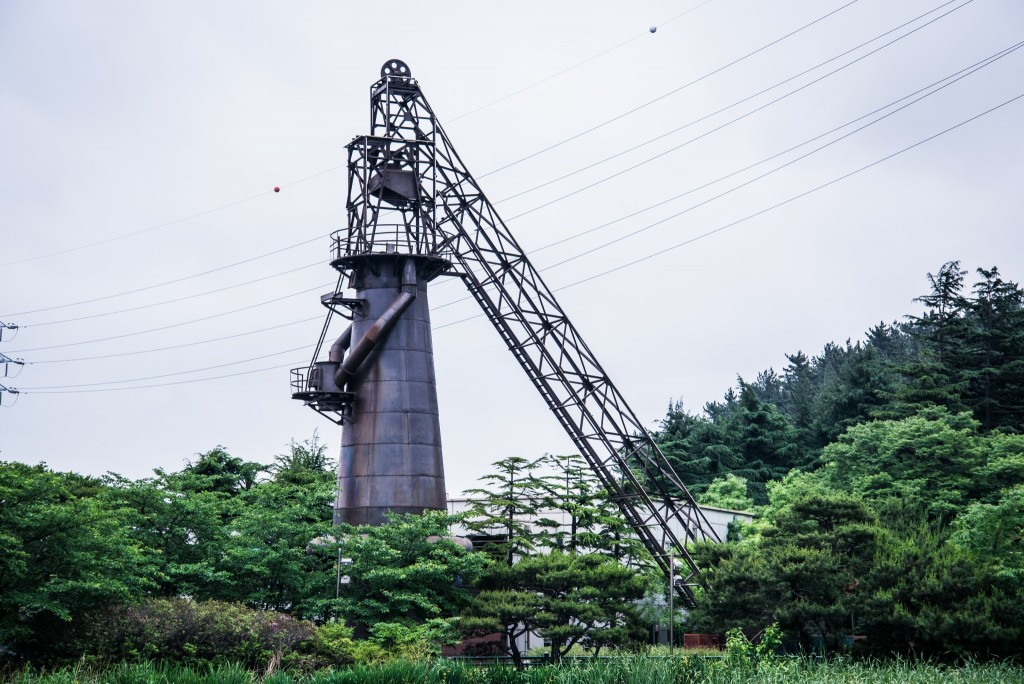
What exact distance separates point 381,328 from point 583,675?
15661 millimetres

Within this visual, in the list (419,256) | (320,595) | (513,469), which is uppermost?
(419,256)

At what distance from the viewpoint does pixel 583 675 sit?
21656 millimetres

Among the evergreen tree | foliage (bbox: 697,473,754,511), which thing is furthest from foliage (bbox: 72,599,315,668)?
the evergreen tree

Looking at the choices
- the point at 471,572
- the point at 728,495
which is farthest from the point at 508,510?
the point at 728,495

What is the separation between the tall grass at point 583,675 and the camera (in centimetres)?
2041

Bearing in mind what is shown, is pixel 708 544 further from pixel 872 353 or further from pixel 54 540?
pixel 872 353

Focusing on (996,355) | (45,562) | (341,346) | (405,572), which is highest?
(996,355)

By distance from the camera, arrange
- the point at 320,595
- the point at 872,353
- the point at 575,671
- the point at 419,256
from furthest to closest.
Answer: the point at 872,353 < the point at 419,256 < the point at 320,595 < the point at 575,671

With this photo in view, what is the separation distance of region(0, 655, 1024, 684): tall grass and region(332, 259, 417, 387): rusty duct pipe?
499 inches

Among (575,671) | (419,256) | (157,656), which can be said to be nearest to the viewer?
(575,671)

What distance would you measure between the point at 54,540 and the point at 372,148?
632 inches

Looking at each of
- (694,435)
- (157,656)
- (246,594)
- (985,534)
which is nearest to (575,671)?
(157,656)

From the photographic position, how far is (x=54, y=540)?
26547 mm

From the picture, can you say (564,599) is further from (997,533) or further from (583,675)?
(997,533)
